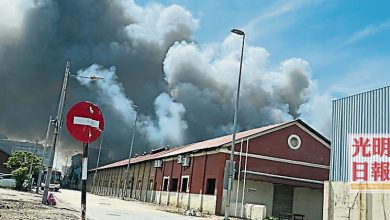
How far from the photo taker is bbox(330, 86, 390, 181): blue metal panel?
15.7 meters

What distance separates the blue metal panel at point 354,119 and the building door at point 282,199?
16.6 m

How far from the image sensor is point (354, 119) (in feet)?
55.9

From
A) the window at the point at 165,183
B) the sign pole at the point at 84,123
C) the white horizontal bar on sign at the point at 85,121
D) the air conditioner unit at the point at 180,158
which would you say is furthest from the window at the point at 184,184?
the white horizontal bar on sign at the point at 85,121

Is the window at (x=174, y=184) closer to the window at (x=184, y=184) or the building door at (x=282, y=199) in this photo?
the window at (x=184, y=184)

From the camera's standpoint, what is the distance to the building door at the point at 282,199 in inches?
1321

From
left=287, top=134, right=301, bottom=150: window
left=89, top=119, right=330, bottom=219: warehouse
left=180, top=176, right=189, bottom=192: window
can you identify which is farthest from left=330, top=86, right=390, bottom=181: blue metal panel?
left=180, top=176, right=189, bottom=192: window

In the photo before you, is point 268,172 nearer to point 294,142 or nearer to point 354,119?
point 294,142

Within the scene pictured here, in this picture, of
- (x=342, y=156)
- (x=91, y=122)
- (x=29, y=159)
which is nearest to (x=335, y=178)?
(x=342, y=156)

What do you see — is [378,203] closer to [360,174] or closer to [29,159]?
[360,174]

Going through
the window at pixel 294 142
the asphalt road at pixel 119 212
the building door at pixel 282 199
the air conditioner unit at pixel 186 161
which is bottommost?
the asphalt road at pixel 119 212

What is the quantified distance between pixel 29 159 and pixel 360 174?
128ft

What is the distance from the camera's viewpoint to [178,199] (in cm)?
3931

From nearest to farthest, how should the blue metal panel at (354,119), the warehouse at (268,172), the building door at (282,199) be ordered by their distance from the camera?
the blue metal panel at (354,119) → the warehouse at (268,172) → the building door at (282,199)

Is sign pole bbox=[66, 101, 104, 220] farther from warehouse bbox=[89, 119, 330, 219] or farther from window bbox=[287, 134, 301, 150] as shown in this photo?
window bbox=[287, 134, 301, 150]
